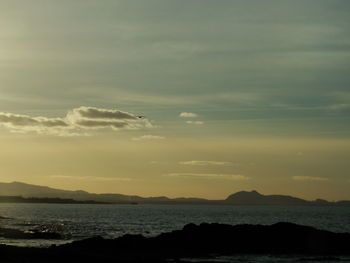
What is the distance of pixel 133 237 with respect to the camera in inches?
2933

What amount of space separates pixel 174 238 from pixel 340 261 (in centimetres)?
2070

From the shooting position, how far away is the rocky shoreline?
2623 inches

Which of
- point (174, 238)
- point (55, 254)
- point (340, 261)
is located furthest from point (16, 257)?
point (340, 261)

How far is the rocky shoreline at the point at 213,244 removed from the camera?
219 ft

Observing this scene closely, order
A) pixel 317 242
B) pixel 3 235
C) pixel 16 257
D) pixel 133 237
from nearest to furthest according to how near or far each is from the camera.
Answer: pixel 16 257 → pixel 133 237 → pixel 317 242 → pixel 3 235

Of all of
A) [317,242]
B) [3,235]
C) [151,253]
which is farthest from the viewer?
[3,235]

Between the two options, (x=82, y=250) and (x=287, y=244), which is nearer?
(x=82, y=250)

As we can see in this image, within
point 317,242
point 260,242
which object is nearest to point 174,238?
point 260,242

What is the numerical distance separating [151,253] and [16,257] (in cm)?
1711

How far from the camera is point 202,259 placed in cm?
Answer: 6431

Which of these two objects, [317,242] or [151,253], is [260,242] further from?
[151,253]

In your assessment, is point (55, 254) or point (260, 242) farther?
point (260, 242)

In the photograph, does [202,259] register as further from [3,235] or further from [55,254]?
[3,235]

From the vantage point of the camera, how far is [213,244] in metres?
76.6
